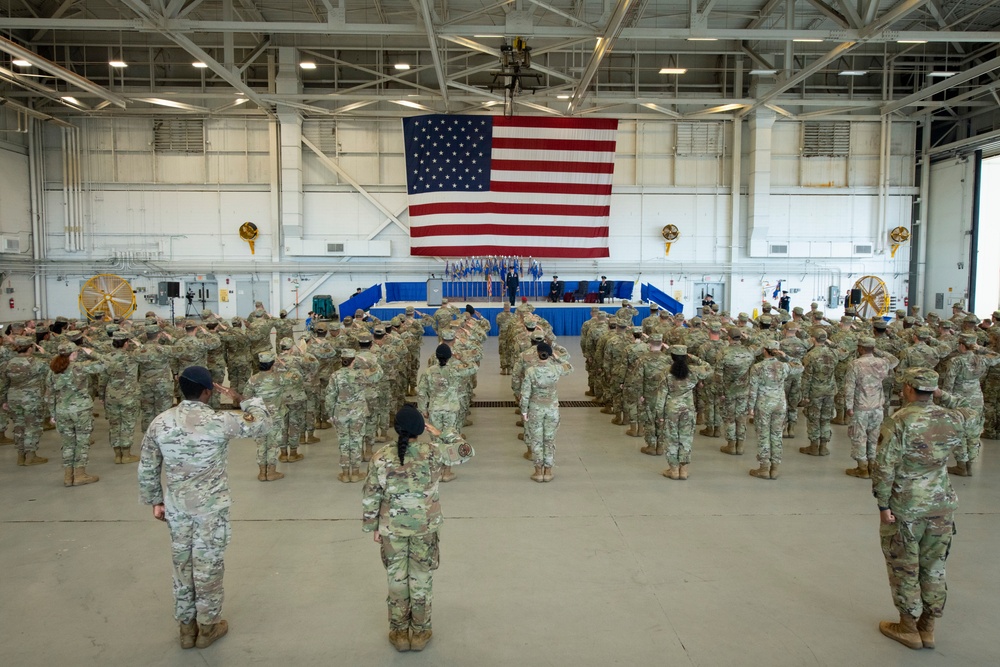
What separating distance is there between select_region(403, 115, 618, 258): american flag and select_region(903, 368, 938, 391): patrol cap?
18.7 m

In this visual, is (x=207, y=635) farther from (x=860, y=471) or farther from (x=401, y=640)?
(x=860, y=471)

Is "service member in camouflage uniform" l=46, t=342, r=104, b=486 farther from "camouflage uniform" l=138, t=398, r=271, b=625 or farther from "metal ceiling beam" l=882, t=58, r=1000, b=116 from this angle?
"metal ceiling beam" l=882, t=58, r=1000, b=116

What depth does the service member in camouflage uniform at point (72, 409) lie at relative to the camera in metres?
6.95

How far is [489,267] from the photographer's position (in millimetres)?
22953

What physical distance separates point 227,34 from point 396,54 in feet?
22.8

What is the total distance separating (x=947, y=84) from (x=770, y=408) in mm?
16810

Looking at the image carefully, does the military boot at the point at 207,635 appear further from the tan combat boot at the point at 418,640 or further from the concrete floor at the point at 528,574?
the tan combat boot at the point at 418,640

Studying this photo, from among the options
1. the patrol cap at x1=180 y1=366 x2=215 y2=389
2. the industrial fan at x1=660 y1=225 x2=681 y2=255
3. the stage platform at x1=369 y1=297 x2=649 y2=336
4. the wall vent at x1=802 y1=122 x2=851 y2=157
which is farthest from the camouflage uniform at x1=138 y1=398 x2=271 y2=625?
the wall vent at x1=802 y1=122 x2=851 y2=157

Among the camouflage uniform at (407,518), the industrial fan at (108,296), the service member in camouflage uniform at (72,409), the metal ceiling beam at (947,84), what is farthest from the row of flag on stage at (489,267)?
the camouflage uniform at (407,518)

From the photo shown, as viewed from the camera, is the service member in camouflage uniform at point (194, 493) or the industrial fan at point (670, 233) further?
the industrial fan at point (670, 233)

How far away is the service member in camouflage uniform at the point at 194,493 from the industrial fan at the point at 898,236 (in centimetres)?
2569

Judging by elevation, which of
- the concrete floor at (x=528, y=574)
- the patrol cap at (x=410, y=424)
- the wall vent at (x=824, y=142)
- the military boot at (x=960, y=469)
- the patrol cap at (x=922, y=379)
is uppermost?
the wall vent at (x=824, y=142)

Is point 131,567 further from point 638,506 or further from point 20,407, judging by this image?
point 638,506

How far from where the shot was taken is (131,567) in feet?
16.6
